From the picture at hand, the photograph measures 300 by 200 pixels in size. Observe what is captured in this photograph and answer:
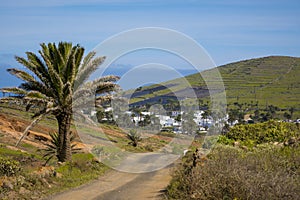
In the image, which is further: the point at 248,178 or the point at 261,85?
the point at 261,85

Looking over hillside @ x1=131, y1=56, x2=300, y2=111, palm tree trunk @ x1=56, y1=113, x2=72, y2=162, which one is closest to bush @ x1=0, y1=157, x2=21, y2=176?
palm tree trunk @ x1=56, y1=113, x2=72, y2=162

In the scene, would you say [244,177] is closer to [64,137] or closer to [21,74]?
[64,137]

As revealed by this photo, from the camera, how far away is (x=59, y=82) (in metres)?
18.5

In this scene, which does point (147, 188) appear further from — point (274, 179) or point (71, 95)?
point (274, 179)

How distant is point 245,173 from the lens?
944 centimetres

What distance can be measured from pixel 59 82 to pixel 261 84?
14200cm

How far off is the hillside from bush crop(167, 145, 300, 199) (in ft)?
280

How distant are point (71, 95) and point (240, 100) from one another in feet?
392

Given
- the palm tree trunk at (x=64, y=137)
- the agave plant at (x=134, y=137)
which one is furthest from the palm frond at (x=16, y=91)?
the agave plant at (x=134, y=137)

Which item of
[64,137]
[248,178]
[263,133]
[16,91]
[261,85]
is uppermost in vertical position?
[261,85]

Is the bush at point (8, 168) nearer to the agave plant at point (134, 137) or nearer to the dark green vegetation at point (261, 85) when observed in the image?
the agave plant at point (134, 137)

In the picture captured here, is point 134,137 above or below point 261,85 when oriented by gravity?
below

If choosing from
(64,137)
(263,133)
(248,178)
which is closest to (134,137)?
(64,137)

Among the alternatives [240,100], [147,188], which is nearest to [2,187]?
[147,188]
